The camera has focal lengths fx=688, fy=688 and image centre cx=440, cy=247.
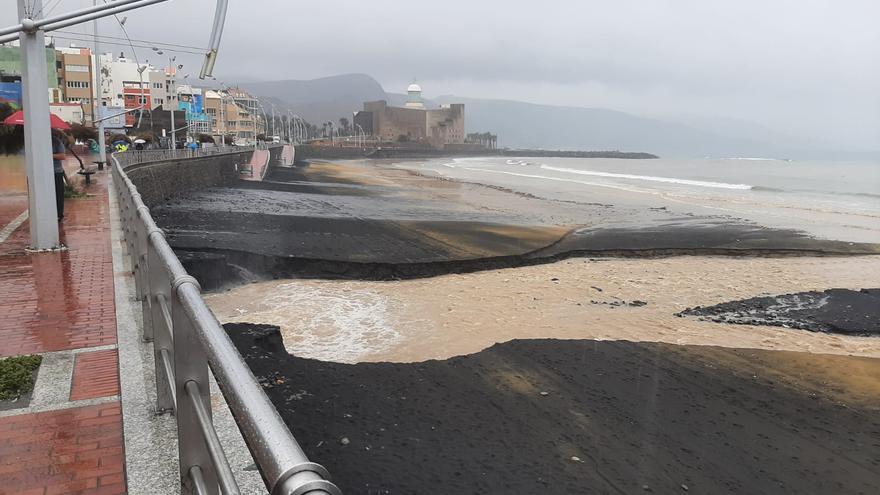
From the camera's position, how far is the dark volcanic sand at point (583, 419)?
16.5 feet

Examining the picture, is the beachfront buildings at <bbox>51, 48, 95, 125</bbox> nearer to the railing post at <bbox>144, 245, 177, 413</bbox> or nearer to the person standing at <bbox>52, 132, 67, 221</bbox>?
the person standing at <bbox>52, 132, 67, 221</bbox>

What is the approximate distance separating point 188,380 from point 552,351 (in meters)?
6.33

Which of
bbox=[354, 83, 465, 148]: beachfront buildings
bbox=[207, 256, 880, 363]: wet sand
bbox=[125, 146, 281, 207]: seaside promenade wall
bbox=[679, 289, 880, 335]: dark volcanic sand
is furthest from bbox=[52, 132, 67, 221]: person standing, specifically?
bbox=[354, 83, 465, 148]: beachfront buildings

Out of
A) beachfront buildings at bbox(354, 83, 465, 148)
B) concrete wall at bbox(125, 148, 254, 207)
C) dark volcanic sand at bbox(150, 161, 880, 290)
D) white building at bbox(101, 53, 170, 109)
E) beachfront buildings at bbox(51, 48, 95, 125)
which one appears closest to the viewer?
dark volcanic sand at bbox(150, 161, 880, 290)

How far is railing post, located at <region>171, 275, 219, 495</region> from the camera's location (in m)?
2.04

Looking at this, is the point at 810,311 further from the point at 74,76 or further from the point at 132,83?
the point at 132,83

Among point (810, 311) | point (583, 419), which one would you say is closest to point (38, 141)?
point (583, 419)

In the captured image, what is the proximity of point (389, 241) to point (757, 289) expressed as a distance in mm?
7656

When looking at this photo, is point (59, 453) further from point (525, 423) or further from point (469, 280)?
point (469, 280)

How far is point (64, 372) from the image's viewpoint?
4250 mm

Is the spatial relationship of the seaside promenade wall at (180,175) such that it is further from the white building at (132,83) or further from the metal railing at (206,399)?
the white building at (132,83)

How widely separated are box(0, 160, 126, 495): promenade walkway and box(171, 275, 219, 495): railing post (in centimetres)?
95

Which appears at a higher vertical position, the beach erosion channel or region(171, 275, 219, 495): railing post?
region(171, 275, 219, 495): railing post

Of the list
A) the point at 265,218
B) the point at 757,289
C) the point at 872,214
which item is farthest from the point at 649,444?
the point at 872,214
